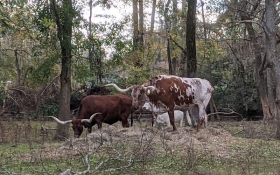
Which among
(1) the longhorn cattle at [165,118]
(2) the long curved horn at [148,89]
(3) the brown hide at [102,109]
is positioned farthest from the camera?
(1) the longhorn cattle at [165,118]

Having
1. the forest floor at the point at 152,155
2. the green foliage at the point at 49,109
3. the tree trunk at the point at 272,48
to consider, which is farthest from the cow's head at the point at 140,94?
the green foliage at the point at 49,109

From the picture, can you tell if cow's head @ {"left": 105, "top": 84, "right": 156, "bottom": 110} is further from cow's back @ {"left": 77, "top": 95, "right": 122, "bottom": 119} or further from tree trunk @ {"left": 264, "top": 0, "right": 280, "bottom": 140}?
tree trunk @ {"left": 264, "top": 0, "right": 280, "bottom": 140}

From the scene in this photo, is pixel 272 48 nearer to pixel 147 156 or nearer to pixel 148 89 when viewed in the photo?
pixel 148 89

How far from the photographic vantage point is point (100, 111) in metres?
13.6

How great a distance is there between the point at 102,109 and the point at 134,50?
5082mm

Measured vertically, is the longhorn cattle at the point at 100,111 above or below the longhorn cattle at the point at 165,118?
above

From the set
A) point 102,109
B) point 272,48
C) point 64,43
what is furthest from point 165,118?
point 272,48

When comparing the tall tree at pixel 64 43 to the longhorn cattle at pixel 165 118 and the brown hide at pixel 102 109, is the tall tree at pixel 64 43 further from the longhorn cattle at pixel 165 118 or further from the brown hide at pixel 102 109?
the longhorn cattle at pixel 165 118

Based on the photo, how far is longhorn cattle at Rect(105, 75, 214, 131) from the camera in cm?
1252

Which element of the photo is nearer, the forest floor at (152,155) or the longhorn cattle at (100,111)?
the forest floor at (152,155)

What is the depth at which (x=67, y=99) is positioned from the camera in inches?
573

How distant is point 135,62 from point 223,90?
7013 mm

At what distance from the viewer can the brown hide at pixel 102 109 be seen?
1298cm

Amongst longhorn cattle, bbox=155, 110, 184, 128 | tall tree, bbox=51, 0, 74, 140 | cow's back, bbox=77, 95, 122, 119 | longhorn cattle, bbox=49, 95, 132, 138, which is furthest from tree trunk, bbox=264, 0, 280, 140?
tall tree, bbox=51, 0, 74, 140
